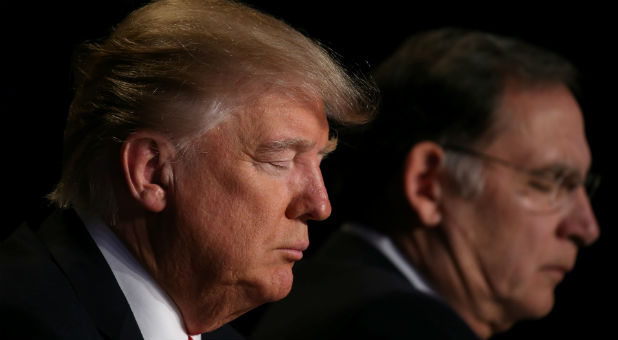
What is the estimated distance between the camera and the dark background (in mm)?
1723

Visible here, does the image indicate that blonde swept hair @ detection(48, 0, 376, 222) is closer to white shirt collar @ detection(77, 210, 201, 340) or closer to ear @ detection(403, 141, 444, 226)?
white shirt collar @ detection(77, 210, 201, 340)

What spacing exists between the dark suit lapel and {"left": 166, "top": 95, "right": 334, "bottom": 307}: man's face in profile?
0.41 feet

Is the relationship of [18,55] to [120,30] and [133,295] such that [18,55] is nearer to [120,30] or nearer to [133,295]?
[120,30]

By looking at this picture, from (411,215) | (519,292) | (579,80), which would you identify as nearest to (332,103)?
(411,215)

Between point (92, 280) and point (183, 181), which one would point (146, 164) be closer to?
point (183, 181)

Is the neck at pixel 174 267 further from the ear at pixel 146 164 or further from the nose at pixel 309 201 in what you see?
the nose at pixel 309 201

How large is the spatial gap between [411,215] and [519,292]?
34cm

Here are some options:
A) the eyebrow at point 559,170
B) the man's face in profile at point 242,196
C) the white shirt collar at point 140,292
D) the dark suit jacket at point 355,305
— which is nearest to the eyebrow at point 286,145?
the man's face in profile at point 242,196

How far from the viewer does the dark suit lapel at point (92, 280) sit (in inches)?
53.1

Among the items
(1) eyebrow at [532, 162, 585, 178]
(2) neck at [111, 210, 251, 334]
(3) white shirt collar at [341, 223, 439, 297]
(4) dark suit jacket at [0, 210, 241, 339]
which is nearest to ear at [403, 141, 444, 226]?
(3) white shirt collar at [341, 223, 439, 297]

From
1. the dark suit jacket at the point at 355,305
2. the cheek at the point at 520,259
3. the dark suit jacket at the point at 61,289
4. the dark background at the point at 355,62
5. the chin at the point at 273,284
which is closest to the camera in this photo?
the dark suit jacket at the point at 61,289

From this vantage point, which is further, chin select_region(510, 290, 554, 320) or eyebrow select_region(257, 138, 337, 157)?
chin select_region(510, 290, 554, 320)

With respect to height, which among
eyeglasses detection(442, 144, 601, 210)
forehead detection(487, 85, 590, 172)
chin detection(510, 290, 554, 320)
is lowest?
chin detection(510, 290, 554, 320)

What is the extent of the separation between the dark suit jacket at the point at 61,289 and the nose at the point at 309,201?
0.30 meters
